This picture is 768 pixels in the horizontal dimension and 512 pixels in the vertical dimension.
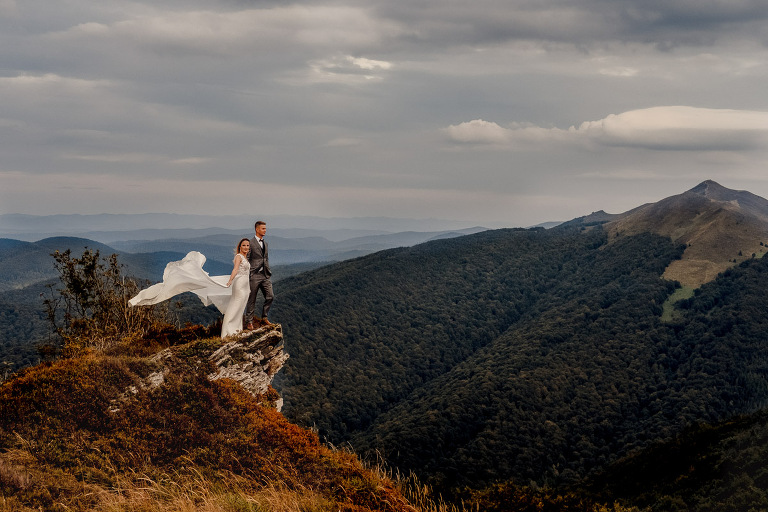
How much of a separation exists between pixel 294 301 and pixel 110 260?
109518mm

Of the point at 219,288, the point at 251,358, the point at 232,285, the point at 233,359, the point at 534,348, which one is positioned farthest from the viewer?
the point at 534,348

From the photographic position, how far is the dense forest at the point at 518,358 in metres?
74.1

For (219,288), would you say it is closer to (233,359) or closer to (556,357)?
(233,359)

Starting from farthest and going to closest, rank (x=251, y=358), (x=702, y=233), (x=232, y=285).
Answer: (x=702, y=233) → (x=232, y=285) → (x=251, y=358)

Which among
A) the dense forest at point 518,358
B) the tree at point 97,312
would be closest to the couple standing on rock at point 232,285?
the tree at point 97,312

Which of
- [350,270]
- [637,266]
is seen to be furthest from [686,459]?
[350,270]

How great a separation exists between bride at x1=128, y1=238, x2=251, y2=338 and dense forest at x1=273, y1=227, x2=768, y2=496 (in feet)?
93.4

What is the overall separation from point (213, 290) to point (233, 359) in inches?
94.5

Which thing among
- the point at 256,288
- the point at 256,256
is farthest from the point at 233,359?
the point at 256,256

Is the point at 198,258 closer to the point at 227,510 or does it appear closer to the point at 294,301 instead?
the point at 227,510

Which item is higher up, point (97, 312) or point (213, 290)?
point (213, 290)

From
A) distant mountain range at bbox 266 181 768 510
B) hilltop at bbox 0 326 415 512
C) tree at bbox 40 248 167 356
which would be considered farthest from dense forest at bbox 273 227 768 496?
hilltop at bbox 0 326 415 512

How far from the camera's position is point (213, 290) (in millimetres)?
14000

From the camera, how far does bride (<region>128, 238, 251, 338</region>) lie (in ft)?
44.8
